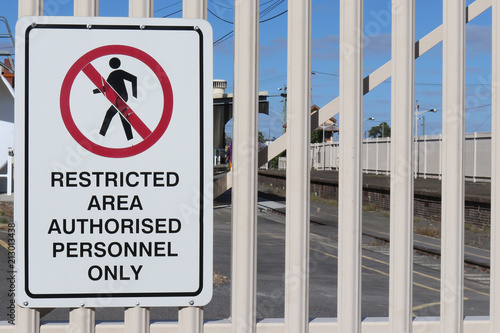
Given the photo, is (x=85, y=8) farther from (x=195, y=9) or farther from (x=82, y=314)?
(x=82, y=314)

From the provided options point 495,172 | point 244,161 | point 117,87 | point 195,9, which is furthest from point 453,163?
point 117,87

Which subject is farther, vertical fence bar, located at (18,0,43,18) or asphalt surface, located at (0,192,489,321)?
asphalt surface, located at (0,192,489,321)

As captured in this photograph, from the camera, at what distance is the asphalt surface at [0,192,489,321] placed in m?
7.80

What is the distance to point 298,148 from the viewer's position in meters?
2.92

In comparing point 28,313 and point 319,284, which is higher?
point 28,313

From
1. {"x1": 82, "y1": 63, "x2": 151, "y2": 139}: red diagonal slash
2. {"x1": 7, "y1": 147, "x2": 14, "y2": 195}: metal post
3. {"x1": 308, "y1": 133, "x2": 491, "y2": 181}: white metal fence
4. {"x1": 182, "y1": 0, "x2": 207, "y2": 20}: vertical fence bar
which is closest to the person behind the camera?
{"x1": 82, "y1": 63, "x2": 151, "y2": 139}: red diagonal slash

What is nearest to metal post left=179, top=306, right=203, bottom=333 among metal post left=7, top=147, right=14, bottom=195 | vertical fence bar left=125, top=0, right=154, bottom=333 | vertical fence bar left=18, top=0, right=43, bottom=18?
vertical fence bar left=125, top=0, right=154, bottom=333

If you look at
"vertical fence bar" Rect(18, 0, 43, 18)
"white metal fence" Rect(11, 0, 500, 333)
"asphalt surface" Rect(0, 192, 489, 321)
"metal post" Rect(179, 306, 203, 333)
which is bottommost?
"asphalt surface" Rect(0, 192, 489, 321)

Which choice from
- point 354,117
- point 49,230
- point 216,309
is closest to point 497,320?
point 354,117

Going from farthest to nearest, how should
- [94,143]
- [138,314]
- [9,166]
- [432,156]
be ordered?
[432,156] → [9,166] → [138,314] → [94,143]

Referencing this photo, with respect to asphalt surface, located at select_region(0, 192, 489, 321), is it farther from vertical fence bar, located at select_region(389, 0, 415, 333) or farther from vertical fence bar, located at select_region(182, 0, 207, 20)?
vertical fence bar, located at select_region(182, 0, 207, 20)

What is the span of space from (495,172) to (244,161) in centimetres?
112

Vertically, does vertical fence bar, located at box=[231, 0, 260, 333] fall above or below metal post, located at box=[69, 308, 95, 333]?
above

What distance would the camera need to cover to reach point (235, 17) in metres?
2.91
